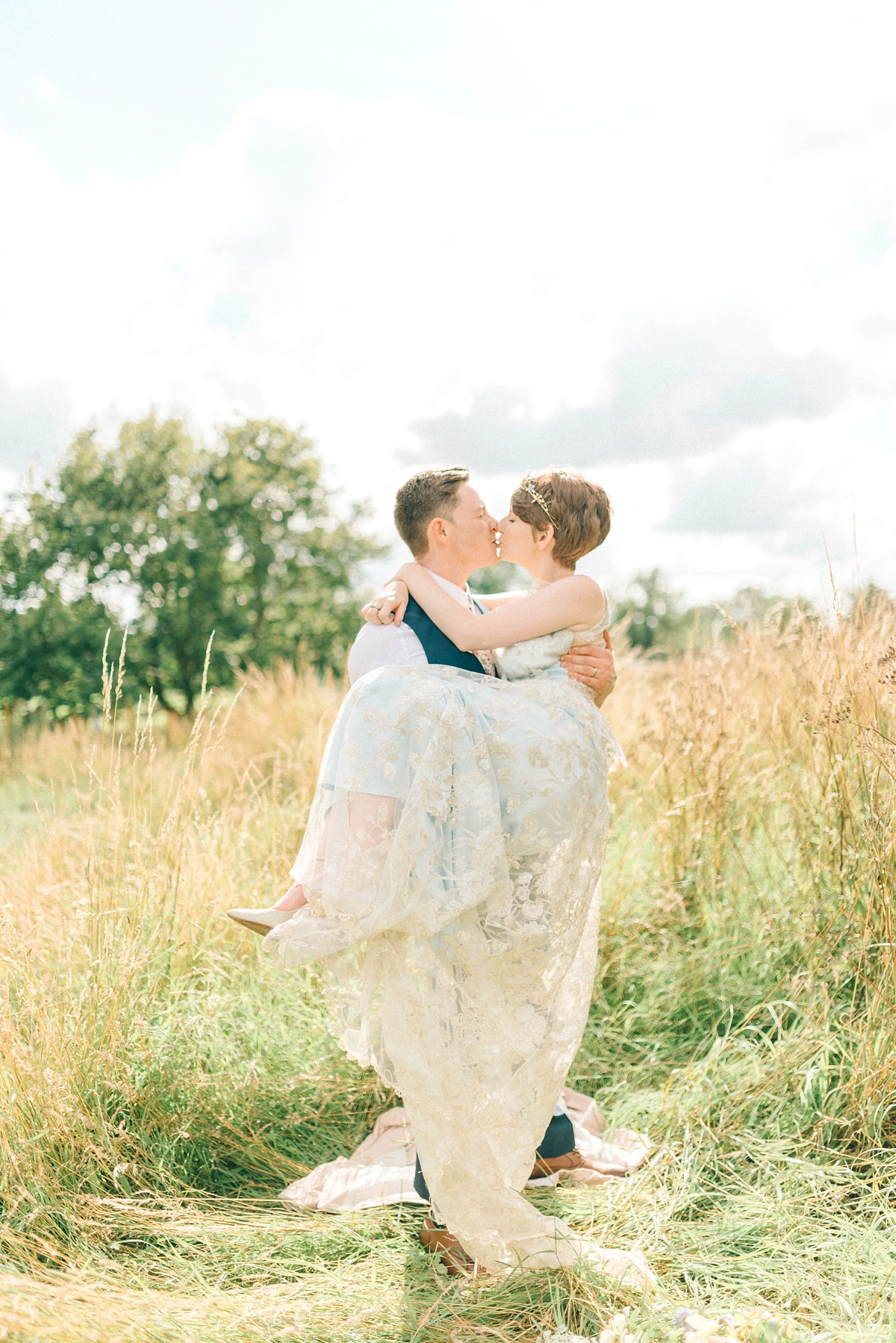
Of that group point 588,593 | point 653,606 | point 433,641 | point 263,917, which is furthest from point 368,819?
point 653,606

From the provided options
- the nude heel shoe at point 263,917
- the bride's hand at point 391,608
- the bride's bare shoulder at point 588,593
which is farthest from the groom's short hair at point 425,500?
the nude heel shoe at point 263,917

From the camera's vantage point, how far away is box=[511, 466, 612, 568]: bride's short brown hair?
2820mm

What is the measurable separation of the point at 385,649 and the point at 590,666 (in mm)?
637

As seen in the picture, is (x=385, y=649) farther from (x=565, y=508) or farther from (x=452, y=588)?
(x=565, y=508)

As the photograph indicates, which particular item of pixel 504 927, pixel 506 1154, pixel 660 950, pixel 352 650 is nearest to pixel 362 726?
pixel 352 650

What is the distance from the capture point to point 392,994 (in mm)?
2422

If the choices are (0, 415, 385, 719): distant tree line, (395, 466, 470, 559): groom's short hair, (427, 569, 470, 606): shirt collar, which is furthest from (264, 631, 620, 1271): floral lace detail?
(0, 415, 385, 719): distant tree line

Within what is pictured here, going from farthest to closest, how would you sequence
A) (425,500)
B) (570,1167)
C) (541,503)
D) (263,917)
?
(570,1167) < (541,503) < (425,500) < (263,917)

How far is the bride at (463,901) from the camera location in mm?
2369

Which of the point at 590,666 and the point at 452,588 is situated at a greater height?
the point at 452,588

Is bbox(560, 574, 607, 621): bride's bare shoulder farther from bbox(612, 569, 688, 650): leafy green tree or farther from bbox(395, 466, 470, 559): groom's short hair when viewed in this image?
bbox(612, 569, 688, 650): leafy green tree

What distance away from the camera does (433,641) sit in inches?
104

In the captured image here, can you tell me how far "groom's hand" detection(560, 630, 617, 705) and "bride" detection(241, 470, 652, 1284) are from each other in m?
0.15

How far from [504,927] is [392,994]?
343mm
